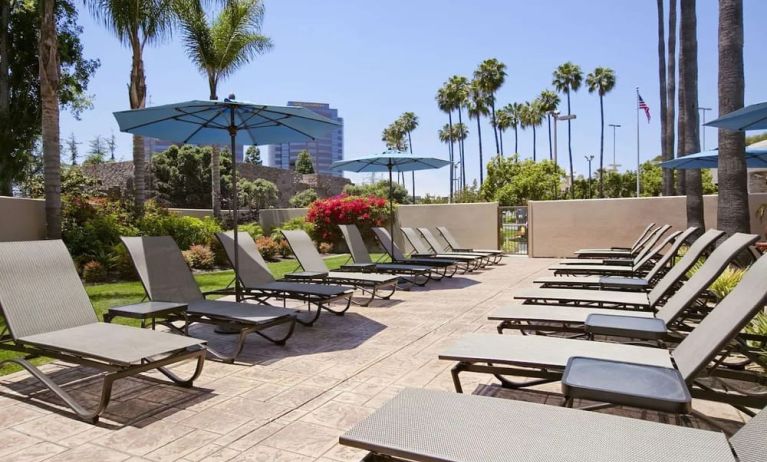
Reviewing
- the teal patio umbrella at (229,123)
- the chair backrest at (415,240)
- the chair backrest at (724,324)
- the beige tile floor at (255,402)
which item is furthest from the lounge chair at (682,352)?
the chair backrest at (415,240)

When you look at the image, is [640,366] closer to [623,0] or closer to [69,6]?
[623,0]

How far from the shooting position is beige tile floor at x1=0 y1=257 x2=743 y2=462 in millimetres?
2920

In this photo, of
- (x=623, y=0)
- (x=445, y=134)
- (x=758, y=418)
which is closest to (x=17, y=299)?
(x=758, y=418)

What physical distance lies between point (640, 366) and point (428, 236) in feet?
33.1

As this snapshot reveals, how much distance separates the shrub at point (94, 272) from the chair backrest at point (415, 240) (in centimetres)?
665

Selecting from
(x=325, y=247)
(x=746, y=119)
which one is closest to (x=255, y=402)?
(x=746, y=119)

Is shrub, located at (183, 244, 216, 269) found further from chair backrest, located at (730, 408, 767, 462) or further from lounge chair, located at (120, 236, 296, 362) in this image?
chair backrest, located at (730, 408, 767, 462)

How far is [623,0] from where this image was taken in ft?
46.8

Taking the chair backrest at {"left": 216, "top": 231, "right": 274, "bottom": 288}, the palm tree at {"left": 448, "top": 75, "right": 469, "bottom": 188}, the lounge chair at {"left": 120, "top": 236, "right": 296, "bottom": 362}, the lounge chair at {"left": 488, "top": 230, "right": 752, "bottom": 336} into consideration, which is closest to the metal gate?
the chair backrest at {"left": 216, "top": 231, "right": 274, "bottom": 288}

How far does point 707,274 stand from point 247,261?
17.5ft

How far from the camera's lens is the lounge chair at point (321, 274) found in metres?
7.48

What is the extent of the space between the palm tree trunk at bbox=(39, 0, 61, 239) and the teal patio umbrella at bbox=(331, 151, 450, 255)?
5940 mm

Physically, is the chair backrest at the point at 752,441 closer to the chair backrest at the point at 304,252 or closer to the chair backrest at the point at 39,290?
the chair backrest at the point at 39,290

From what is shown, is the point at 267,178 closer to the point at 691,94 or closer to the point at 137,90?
the point at 137,90
